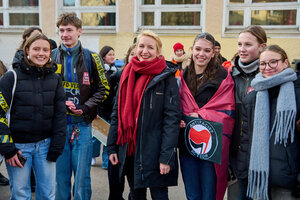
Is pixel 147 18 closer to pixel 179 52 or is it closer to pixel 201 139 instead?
pixel 179 52

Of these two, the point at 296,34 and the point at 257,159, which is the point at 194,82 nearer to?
the point at 257,159

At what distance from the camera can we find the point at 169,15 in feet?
31.2

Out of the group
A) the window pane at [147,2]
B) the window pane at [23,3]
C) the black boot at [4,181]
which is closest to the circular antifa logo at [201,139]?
the black boot at [4,181]

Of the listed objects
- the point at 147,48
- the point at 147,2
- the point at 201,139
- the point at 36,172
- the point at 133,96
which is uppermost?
the point at 147,2

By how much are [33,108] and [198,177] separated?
164cm

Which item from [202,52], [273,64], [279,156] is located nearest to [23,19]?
[202,52]

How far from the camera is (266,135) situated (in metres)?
2.36

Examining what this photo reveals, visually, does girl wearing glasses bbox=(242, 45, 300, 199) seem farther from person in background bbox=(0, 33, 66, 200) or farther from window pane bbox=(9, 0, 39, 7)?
window pane bbox=(9, 0, 39, 7)

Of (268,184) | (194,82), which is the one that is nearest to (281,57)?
(194,82)

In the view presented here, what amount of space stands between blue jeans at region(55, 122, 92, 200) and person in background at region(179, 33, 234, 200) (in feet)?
3.37

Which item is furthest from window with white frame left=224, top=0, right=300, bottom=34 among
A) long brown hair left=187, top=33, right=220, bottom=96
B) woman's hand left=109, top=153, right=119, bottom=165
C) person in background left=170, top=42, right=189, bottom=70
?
woman's hand left=109, top=153, right=119, bottom=165

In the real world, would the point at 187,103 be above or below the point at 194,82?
below

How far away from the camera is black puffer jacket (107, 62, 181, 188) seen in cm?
263

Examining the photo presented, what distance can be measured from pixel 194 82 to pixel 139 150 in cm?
84
